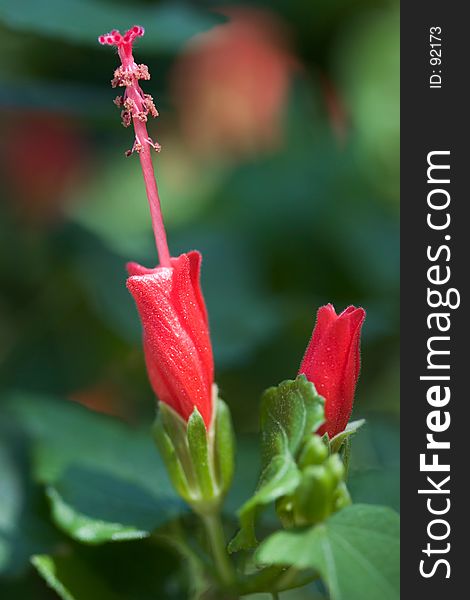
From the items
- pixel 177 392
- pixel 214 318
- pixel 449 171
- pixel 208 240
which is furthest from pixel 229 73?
pixel 177 392

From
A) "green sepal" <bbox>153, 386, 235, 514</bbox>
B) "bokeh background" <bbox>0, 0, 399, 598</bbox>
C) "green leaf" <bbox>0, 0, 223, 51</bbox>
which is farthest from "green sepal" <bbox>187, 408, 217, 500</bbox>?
"green leaf" <bbox>0, 0, 223, 51</bbox>

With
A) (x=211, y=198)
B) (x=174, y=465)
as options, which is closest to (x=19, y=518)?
(x=174, y=465)

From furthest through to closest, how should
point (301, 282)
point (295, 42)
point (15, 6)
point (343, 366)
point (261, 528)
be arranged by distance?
1. point (295, 42)
2. point (301, 282)
3. point (15, 6)
4. point (261, 528)
5. point (343, 366)

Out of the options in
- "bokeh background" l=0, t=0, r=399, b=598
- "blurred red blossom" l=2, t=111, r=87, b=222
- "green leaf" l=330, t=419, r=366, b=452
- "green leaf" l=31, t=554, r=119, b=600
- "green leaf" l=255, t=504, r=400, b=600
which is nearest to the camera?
"green leaf" l=255, t=504, r=400, b=600

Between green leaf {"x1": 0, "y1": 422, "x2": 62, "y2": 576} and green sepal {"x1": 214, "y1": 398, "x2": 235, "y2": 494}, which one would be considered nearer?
green sepal {"x1": 214, "y1": 398, "x2": 235, "y2": 494}

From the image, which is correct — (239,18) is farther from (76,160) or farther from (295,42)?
(76,160)

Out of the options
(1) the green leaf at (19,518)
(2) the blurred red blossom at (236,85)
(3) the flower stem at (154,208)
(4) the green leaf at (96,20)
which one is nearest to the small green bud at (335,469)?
(3) the flower stem at (154,208)

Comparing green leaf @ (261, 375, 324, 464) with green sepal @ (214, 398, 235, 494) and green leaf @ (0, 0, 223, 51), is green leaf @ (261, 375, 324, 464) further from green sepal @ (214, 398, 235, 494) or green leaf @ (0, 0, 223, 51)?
green leaf @ (0, 0, 223, 51)
